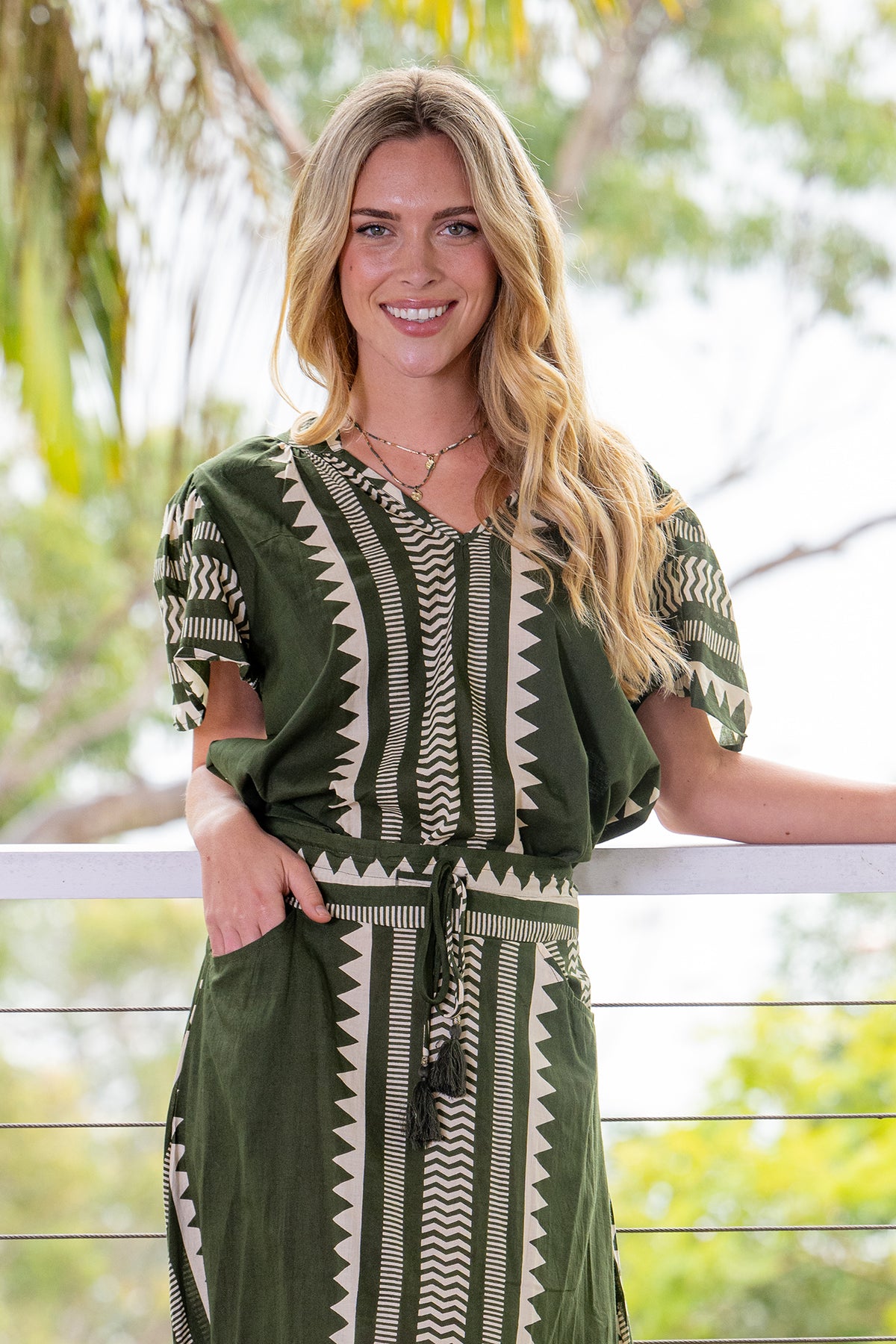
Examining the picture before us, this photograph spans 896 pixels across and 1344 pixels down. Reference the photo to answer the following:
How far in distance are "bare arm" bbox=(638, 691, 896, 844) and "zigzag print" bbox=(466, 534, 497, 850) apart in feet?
0.82

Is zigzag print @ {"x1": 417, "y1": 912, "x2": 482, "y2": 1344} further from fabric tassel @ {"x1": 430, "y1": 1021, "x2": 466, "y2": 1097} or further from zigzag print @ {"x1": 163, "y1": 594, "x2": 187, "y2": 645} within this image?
zigzag print @ {"x1": 163, "y1": 594, "x2": 187, "y2": 645}

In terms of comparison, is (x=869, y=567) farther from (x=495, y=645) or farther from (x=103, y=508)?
(x=495, y=645)

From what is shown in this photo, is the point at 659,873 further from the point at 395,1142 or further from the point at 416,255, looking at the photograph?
the point at 416,255

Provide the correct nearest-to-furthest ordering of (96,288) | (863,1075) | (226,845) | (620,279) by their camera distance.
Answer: (226,845) < (96,288) < (863,1075) < (620,279)

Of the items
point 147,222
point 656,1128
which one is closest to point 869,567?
point 656,1128

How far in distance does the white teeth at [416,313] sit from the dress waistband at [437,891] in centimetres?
53

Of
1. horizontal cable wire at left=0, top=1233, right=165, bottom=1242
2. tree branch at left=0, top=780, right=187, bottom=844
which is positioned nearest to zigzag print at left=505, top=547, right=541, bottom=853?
horizontal cable wire at left=0, top=1233, right=165, bottom=1242

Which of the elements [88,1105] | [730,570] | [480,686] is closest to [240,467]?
[480,686]

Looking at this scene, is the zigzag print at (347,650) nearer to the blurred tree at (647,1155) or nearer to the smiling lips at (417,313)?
the smiling lips at (417,313)

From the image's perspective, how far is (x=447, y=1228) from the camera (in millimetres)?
1363

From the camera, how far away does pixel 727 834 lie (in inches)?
64.4

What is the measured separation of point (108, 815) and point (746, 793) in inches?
283

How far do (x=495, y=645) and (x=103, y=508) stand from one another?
787cm

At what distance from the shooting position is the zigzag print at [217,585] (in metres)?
1.50
